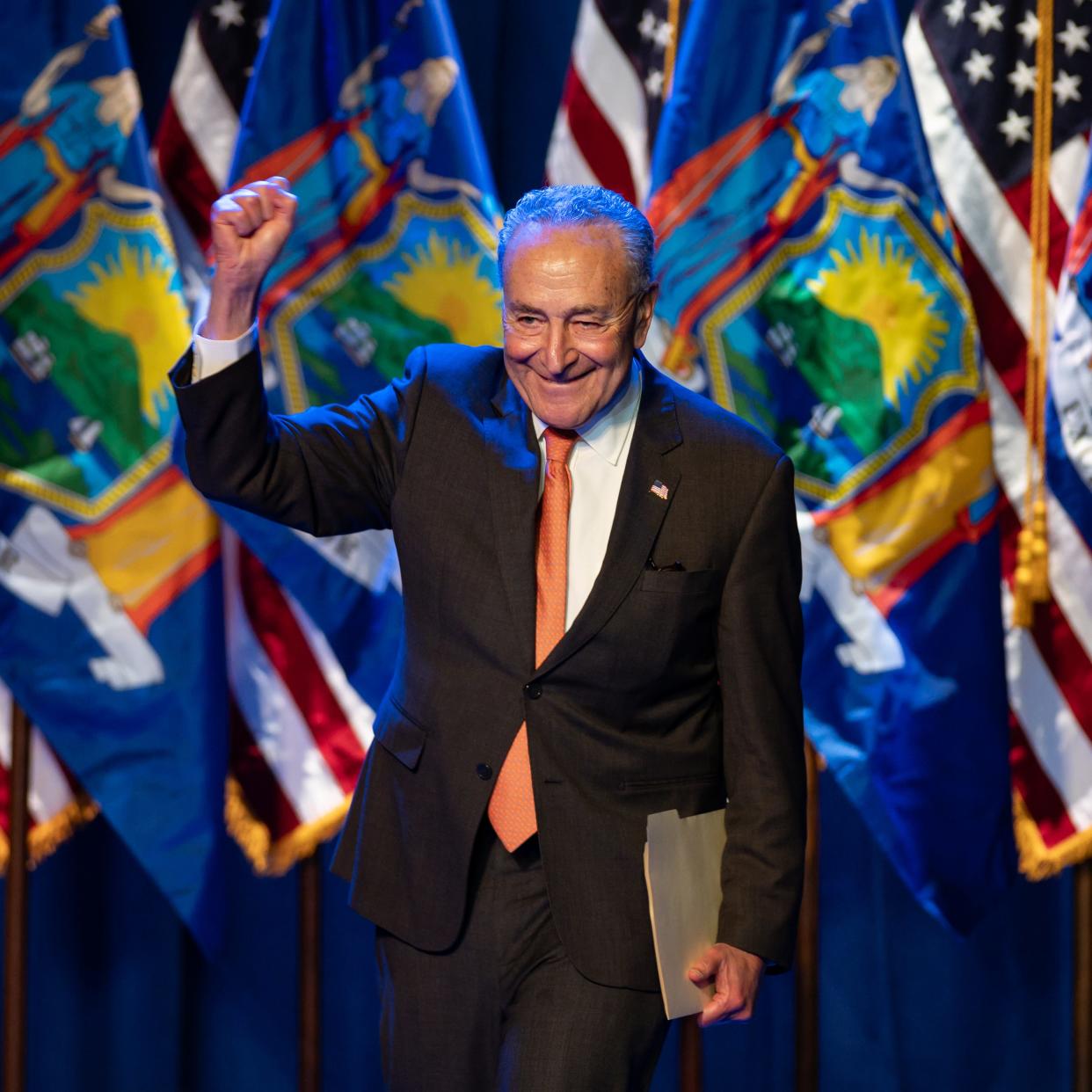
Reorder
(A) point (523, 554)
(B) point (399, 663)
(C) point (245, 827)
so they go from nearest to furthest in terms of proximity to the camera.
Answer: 1. (A) point (523, 554)
2. (B) point (399, 663)
3. (C) point (245, 827)

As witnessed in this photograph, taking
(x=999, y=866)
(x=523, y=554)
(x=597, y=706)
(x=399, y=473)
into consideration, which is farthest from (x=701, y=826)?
(x=999, y=866)

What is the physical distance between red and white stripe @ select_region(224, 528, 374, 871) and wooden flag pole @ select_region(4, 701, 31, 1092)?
1.28 ft

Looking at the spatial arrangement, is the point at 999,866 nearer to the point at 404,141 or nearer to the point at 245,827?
the point at 245,827

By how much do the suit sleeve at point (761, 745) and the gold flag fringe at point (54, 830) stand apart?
1.64 meters

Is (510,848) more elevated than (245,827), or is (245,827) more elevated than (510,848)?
(510,848)

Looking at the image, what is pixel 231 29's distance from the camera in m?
2.93

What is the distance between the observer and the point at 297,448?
175 cm

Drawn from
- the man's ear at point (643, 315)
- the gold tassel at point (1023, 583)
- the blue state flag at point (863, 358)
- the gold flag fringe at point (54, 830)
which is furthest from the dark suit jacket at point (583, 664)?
the gold flag fringe at point (54, 830)

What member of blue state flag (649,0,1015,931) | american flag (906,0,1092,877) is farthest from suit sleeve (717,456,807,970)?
american flag (906,0,1092,877)

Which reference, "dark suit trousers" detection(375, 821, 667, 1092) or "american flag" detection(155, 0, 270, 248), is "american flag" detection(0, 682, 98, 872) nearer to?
"american flag" detection(155, 0, 270, 248)

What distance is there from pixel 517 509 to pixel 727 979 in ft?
1.88

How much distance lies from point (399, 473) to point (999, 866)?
5.18ft

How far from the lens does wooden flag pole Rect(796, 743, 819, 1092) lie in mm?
2955

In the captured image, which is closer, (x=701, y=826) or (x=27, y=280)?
(x=701, y=826)
